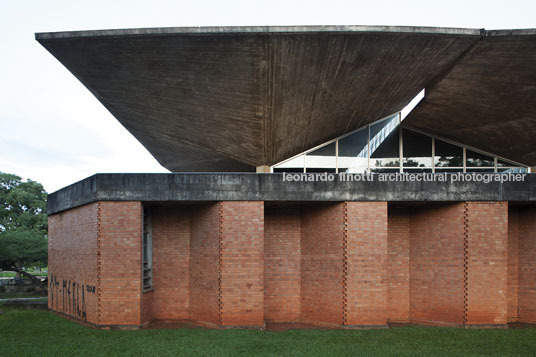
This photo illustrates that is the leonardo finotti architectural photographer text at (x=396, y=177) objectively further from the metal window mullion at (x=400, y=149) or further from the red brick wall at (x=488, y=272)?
the metal window mullion at (x=400, y=149)

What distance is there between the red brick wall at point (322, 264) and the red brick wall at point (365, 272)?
24 centimetres

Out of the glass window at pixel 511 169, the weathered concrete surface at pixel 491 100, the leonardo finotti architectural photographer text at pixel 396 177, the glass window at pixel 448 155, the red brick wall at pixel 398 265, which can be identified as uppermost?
the weathered concrete surface at pixel 491 100

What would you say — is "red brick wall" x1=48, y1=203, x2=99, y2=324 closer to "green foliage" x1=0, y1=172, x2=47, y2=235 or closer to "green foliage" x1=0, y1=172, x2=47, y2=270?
"green foliage" x1=0, y1=172, x2=47, y2=270

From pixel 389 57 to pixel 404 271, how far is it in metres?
6.63

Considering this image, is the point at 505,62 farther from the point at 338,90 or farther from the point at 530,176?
the point at 338,90

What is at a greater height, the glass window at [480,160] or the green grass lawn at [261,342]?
the glass window at [480,160]

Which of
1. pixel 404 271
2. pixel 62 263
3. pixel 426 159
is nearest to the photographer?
pixel 404 271

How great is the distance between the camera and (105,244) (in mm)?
10406

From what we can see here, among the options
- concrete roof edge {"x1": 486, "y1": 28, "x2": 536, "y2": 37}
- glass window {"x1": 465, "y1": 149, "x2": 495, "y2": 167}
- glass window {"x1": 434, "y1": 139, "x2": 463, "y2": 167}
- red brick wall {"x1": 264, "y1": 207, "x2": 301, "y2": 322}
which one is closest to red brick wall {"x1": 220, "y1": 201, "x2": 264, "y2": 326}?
red brick wall {"x1": 264, "y1": 207, "x2": 301, "y2": 322}

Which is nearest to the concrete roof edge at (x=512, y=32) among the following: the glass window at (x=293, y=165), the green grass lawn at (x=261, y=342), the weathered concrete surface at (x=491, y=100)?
the weathered concrete surface at (x=491, y=100)

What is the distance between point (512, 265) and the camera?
12.2 meters

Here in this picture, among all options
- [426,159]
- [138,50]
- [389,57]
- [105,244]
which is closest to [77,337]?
[105,244]

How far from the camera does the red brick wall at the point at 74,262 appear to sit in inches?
423

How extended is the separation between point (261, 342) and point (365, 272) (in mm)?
3482
